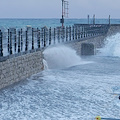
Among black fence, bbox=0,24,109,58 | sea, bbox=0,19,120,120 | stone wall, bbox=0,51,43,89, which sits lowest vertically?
sea, bbox=0,19,120,120

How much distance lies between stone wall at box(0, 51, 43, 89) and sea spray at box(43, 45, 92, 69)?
248 cm

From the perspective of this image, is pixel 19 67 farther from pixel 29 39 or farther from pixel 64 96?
pixel 29 39

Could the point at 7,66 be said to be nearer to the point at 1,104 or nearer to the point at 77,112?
the point at 1,104

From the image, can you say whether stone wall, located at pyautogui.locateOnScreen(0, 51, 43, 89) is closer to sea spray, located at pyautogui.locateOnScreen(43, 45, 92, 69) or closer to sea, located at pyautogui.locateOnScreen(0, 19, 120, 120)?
sea, located at pyautogui.locateOnScreen(0, 19, 120, 120)

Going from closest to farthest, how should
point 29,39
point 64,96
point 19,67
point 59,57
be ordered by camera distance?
1. point 64,96
2. point 19,67
3. point 59,57
4. point 29,39

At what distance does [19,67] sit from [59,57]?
261 inches

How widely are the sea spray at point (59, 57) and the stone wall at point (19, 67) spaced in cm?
248

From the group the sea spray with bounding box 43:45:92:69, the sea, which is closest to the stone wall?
the sea

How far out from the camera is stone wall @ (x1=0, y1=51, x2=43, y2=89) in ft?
39.2

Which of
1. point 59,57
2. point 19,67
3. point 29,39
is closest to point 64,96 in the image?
point 19,67

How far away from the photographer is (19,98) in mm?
10664

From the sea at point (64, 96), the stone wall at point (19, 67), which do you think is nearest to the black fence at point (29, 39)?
the stone wall at point (19, 67)

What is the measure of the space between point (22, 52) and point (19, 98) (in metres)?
3.19

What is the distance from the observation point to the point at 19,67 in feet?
43.4
